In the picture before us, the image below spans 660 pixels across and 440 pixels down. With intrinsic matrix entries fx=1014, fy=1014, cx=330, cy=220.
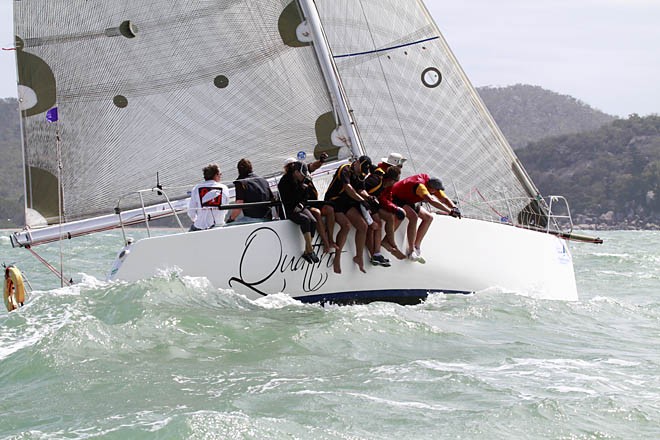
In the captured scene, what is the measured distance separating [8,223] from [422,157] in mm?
61725

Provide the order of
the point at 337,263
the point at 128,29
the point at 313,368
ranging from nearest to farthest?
the point at 313,368, the point at 337,263, the point at 128,29

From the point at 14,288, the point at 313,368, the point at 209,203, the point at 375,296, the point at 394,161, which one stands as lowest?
the point at 313,368

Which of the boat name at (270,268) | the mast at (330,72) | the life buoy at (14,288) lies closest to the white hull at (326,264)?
the boat name at (270,268)

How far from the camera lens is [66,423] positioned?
4004 mm

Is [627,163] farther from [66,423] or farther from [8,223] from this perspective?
[66,423]

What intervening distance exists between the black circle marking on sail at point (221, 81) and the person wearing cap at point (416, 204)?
73.4 inches

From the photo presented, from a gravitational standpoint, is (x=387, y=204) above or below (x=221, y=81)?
below

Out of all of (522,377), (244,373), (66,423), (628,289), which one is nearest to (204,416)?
(66,423)

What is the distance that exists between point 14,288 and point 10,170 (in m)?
84.2

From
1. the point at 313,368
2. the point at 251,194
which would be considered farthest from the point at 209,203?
the point at 313,368

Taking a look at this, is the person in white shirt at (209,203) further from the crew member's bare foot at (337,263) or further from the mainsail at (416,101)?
the mainsail at (416,101)

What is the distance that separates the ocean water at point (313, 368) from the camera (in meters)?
4.00

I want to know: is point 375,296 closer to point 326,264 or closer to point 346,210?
point 326,264

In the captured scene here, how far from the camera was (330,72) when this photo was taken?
7.66 m
